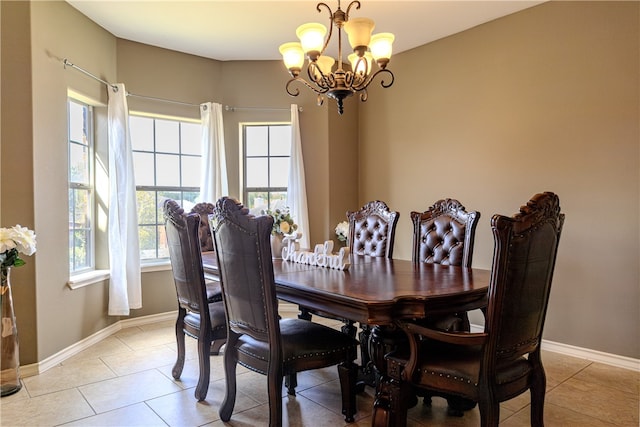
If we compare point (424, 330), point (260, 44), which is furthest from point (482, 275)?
point (260, 44)

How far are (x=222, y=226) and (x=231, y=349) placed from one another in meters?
0.70

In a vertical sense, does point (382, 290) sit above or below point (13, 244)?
below

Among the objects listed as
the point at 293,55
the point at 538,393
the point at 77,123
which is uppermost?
the point at 293,55

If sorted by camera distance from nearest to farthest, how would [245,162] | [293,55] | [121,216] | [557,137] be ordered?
1. [293,55]
2. [557,137]
3. [121,216]
4. [245,162]

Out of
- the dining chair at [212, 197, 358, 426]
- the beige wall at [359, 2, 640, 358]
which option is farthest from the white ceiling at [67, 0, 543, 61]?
the dining chair at [212, 197, 358, 426]

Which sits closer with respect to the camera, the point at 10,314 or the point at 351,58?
the point at 10,314

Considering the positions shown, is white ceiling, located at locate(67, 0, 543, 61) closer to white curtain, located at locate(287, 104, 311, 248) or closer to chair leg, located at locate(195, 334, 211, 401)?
white curtain, located at locate(287, 104, 311, 248)

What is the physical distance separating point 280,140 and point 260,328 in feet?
10.8

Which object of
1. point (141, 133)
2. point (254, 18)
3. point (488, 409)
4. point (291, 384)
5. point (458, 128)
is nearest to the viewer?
point (488, 409)

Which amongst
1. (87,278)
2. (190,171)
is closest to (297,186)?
(190,171)

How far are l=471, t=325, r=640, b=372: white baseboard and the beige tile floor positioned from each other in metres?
0.07

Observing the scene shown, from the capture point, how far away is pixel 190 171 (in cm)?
481

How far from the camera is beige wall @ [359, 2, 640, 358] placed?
10.4ft

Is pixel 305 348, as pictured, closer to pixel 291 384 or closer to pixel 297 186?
pixel 291 384
